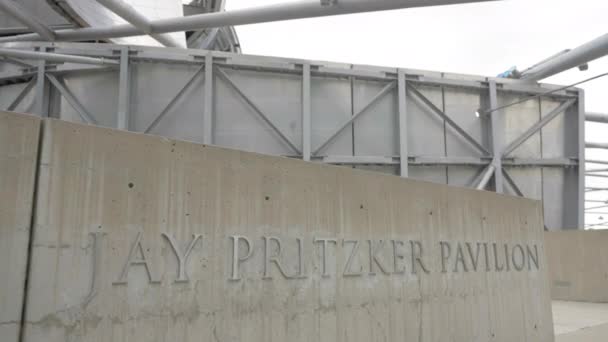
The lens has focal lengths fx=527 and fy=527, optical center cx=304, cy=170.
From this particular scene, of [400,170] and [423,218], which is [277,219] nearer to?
[423,218]

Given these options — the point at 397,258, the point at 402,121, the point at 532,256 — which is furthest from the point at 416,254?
the point at 402,121

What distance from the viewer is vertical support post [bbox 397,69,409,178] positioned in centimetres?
1691

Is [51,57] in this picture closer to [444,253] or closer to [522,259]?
[444,253]

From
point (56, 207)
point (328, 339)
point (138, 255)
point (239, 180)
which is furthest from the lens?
point (328, 339)

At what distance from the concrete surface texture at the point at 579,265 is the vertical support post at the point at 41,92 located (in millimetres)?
15907

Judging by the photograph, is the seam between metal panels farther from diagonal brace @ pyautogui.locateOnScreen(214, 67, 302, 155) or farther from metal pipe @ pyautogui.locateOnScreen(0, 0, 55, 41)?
diagonal brace @ pyautogui.locateOnScreen(214, 67, 302, 155)

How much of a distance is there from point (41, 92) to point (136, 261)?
1368 cm

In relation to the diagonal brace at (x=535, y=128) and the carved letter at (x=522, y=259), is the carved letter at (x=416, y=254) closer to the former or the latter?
the carved letter at (x=522, y=259)

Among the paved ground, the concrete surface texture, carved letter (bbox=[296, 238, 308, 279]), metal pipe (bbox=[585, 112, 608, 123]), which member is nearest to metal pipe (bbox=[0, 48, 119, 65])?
carved letter (bbox=[296, 238, 308, 279])

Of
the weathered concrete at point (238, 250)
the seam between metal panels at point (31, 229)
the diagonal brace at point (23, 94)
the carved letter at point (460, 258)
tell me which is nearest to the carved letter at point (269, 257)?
the weathered concrete at point (238, 250)

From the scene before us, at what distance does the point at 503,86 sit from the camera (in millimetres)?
18594

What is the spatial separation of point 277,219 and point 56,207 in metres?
2.11

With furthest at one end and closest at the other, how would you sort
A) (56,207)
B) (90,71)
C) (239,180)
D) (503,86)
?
(503,86), (90,71), (239,180), (56,207)

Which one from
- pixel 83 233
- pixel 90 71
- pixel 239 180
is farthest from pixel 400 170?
pixel 83 233
